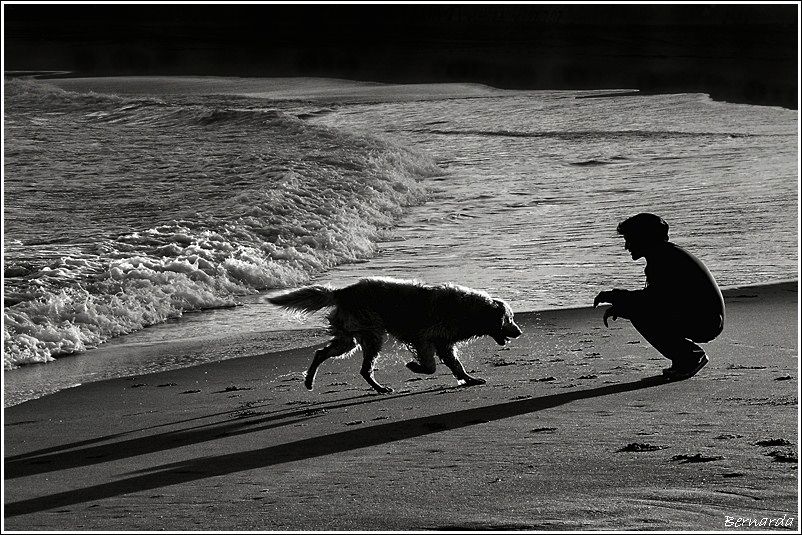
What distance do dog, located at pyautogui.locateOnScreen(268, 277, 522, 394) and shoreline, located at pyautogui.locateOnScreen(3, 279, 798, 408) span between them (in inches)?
48.0

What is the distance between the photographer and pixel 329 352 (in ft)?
23.5

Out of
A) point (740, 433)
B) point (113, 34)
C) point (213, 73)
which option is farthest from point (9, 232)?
point (113, 34)

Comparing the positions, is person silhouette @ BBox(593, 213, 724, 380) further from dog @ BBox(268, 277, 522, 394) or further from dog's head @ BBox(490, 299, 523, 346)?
dog @ BBox(268, 277, 522, 394)

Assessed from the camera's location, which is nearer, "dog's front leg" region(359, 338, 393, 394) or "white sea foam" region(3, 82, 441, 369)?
"dog's front leg" region(359, 338, 393, 394)

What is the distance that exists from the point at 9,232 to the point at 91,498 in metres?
9.33

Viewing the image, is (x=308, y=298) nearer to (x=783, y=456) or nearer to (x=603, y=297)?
(x=603, y=297)

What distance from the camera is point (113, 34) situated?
38875mm

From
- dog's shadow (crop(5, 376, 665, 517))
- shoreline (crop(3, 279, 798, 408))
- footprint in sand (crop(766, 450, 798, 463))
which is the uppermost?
footprint in sand (crop(766, 450, 798, 463))

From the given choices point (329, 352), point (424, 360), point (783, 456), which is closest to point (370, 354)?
point (329, 352)

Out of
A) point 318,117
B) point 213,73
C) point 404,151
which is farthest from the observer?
point 213,73

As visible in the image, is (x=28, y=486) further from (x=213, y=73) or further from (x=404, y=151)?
(x=213, y=73)

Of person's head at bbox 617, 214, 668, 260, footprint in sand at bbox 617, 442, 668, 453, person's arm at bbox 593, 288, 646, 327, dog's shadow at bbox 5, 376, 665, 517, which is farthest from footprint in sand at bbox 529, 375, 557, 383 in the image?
footprint in sand at bbox 617, 442, 668, 453

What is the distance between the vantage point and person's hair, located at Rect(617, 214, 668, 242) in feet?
22.6

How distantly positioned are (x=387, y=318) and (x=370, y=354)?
0.28m
